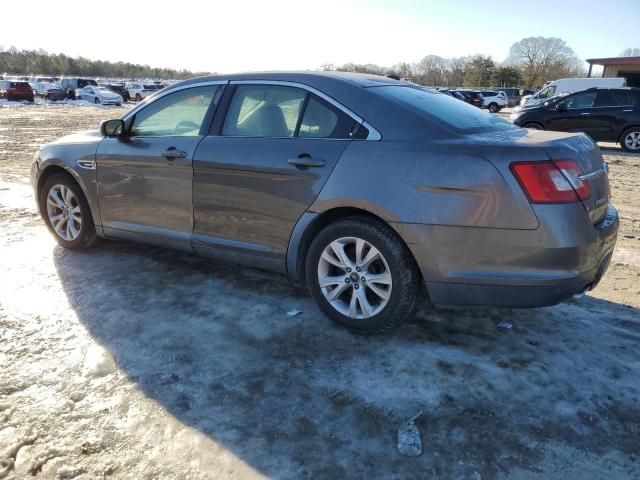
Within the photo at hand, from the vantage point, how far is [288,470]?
2.27 metres

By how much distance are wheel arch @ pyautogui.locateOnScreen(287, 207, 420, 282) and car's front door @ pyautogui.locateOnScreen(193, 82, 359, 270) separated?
0.18 ft

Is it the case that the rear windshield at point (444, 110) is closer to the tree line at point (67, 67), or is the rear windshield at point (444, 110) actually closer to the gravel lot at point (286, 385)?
the gravel lot at point (286, 385)

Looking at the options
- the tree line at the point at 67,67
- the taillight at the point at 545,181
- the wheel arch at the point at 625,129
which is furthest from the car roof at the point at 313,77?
the tree line at the point at 67,67

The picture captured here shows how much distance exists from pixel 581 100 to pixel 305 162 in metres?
13.1

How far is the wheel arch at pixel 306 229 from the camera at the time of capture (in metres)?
3.37

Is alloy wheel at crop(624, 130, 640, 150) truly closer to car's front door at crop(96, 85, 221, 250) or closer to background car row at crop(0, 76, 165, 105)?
car's front door at crop(96, 85, 221, 250)

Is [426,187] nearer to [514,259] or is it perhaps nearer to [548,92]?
[514,259]

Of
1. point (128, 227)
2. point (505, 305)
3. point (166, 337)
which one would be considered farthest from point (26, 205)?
point (505, 305)

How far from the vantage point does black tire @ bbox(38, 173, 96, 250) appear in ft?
15.9

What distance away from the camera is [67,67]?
262 feet

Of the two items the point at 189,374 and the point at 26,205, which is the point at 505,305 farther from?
the point at 26,205

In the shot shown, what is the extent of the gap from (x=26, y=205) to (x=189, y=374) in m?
4.90

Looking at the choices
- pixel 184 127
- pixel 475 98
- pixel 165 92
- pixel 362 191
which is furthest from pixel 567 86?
pixel 362 191

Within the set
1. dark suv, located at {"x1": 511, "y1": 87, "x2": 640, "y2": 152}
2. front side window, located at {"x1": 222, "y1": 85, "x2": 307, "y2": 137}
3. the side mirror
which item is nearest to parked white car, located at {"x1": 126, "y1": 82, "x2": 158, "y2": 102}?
dark suv, located at {"x1": 511, "y1": 87, "x2": 640, "y2": 152}
